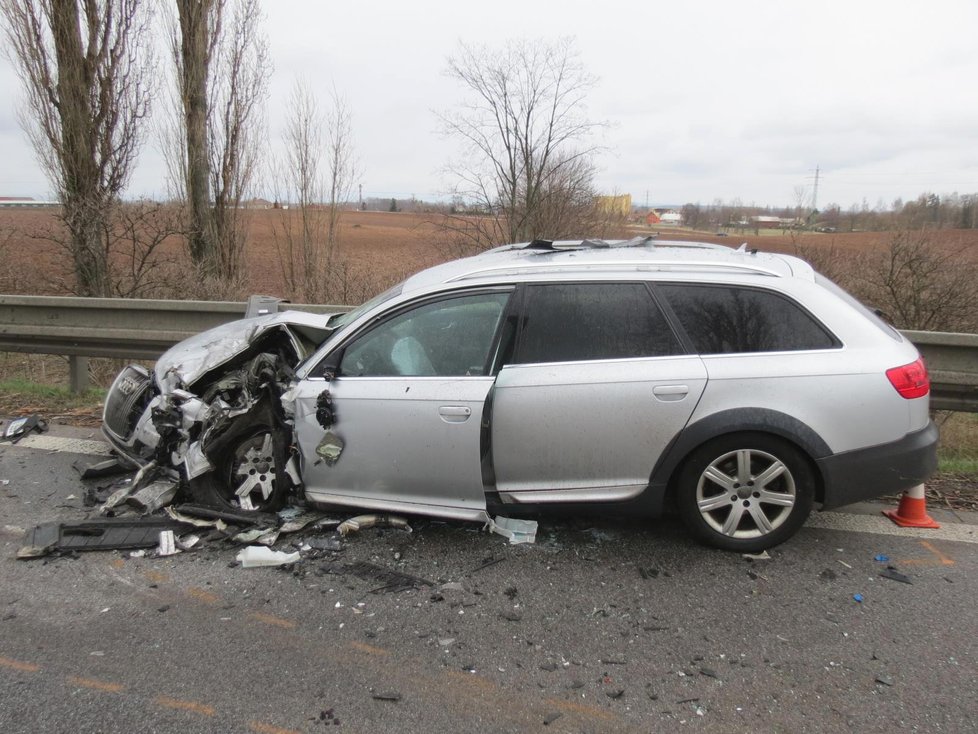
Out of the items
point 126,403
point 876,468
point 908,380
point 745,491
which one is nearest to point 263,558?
point 126,403

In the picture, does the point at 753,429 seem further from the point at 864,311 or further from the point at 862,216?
the point at 862,216

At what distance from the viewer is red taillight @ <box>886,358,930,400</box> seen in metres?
3.54

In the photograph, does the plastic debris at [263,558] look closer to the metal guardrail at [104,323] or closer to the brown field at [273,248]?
the metal guardrail at [104,323]

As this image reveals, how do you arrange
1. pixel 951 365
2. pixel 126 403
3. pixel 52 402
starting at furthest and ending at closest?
pixel 52 402 → pixel 951 365 → pixel 126 403

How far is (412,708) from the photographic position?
8.68ft

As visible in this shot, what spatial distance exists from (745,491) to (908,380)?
99 cm

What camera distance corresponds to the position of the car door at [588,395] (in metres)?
3.60

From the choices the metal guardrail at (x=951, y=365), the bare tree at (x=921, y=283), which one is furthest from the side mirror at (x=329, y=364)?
the bare tree at (x=921, y=283)

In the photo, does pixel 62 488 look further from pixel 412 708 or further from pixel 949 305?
pixel 949 305

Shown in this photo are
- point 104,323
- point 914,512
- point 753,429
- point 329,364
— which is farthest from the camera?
point 104,323

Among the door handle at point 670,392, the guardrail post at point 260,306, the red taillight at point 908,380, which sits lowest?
the door handle at point 670,392

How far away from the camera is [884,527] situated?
4090mm

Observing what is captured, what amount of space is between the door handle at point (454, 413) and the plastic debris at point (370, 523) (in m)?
0.81

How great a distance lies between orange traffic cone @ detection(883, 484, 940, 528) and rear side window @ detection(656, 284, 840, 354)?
121 cm
